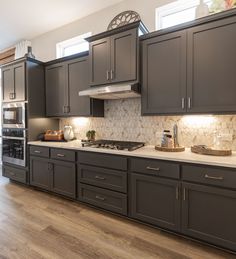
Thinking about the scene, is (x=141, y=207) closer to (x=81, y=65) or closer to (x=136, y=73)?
(x=136, y=73)

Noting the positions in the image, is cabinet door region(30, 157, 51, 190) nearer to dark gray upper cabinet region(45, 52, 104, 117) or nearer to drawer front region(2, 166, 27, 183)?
drawer front region(2, 166, 27, 183)

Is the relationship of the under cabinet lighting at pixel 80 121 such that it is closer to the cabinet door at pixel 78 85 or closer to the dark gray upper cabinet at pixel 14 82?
the cabinet door at pixel 78 85

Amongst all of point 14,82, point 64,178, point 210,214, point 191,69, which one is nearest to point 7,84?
point 14,82

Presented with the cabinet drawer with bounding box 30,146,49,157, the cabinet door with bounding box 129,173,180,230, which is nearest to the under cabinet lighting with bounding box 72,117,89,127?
the cabinet drawer with bounding box 30,146,49,157

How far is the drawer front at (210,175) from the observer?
1.62 m

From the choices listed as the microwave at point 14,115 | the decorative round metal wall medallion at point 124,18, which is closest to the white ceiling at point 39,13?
the decorative round metal wall medallion at point 124,18

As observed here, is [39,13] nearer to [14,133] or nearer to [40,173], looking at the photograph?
[14,133]

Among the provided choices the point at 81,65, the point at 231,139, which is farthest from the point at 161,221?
the point at 81,65

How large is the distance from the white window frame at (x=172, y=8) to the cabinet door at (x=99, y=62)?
0.84 m

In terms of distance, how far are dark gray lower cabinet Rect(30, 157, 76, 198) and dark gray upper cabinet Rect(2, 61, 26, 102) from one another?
122cm

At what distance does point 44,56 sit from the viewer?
412 centimetres

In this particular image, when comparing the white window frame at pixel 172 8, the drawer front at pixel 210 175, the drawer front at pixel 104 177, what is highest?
the white window frame at pixel 172 8

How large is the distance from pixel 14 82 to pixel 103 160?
7.97 ft

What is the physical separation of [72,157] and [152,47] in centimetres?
185
